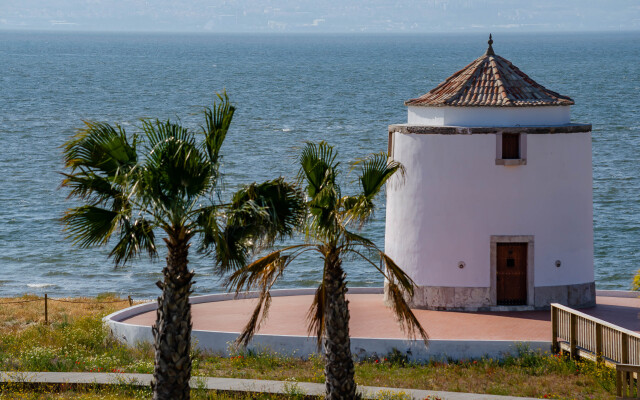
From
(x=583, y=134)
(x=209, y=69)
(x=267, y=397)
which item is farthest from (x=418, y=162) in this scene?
(x=209, y=69)

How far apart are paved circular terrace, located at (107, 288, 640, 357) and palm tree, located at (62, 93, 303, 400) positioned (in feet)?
20.9

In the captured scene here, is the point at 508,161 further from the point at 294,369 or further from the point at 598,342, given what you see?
the point at 294,369

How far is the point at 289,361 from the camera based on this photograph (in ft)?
75.0

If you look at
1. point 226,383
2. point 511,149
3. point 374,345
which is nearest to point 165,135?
point 226,383

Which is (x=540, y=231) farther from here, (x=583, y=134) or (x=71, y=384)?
(x=71, y=384)

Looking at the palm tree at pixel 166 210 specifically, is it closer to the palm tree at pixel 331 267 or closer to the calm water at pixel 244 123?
the palm tree at pixel 331 267

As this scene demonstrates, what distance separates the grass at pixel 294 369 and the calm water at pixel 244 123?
5.71 metres

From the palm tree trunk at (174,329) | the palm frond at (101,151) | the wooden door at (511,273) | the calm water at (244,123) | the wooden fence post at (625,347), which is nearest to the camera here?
the palm tree trunk at (174,329)

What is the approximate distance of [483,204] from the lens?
26.0 metres

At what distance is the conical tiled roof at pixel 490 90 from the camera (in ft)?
86.2

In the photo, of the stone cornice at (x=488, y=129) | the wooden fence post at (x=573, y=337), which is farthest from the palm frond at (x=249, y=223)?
the stone cornice at (x=488, y=129)

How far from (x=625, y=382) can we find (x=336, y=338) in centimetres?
500

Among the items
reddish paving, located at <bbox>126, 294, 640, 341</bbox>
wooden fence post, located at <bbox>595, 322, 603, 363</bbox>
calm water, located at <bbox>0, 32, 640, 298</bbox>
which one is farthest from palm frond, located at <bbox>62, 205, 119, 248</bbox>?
wooden fence post, located at <bbox>595, 322, 603, 363</bbox>

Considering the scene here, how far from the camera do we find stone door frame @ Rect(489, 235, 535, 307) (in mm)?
26062
